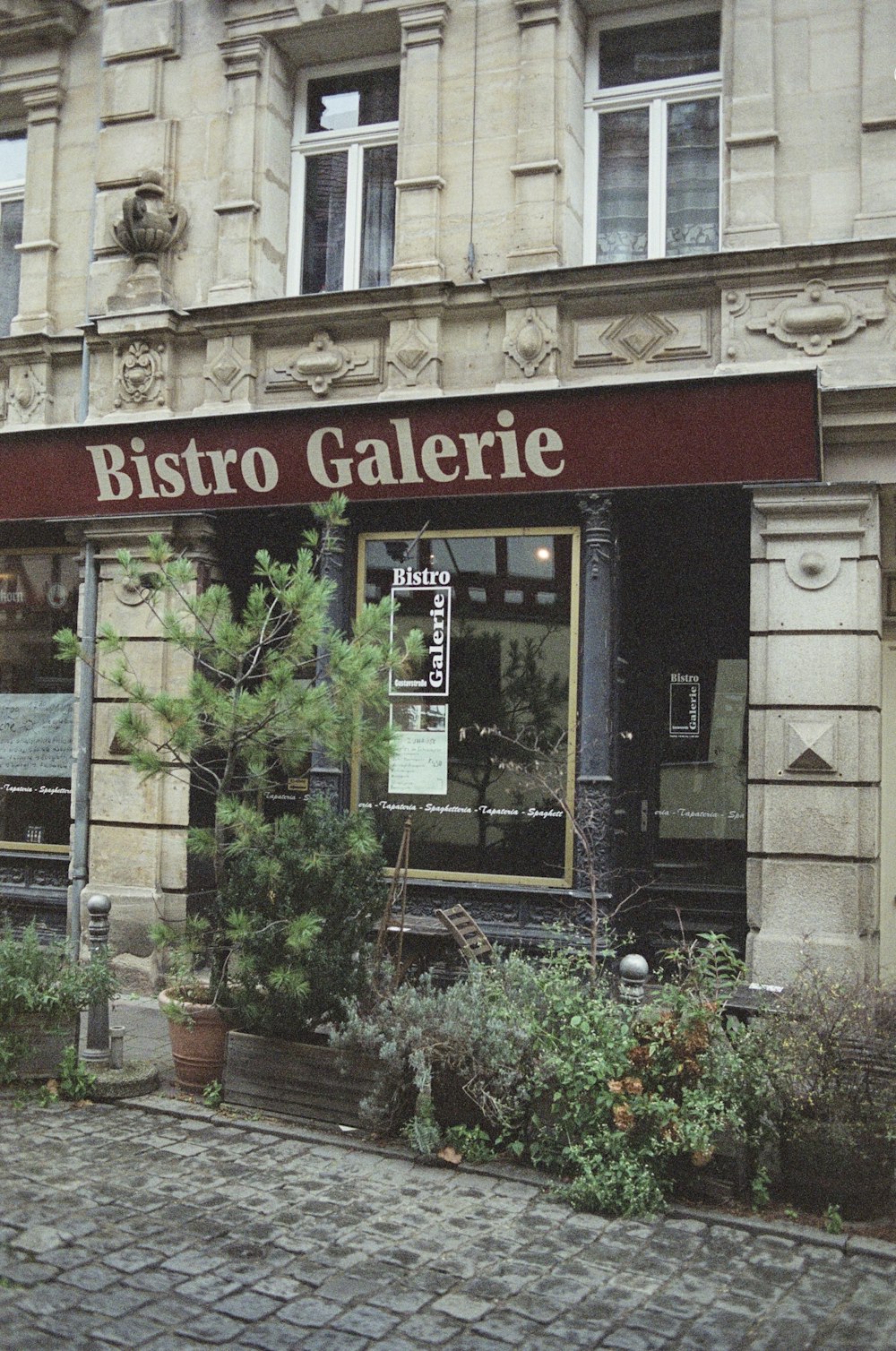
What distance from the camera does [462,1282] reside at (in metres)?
4.51

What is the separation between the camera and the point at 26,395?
1055 cm

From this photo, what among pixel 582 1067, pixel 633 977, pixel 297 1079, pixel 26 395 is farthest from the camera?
pixel 26 395

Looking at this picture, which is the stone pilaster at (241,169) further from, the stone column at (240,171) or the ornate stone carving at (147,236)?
the ornate stone carving at (147,236)

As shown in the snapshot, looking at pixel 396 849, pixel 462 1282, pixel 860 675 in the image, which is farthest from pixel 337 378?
pixel 462 1282

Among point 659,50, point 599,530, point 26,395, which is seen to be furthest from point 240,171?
point 599,530

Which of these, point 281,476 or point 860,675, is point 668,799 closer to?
point 860,675

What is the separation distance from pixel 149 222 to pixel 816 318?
17.2ft

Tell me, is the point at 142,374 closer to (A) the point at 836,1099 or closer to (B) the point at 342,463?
(B) the point at 342,463

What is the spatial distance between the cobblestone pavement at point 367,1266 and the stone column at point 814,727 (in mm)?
3056

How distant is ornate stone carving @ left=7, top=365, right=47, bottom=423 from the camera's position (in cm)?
1048

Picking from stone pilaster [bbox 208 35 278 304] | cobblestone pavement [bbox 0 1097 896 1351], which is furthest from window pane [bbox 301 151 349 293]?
cobblestone pavement [bbox 0 1097 896 1351]

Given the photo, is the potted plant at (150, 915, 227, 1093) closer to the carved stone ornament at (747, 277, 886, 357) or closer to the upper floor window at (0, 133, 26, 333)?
the carved stone ornament at (747, 277, 886, 357)

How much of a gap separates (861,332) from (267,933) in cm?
533

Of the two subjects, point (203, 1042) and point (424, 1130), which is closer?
point (424, 1130)
